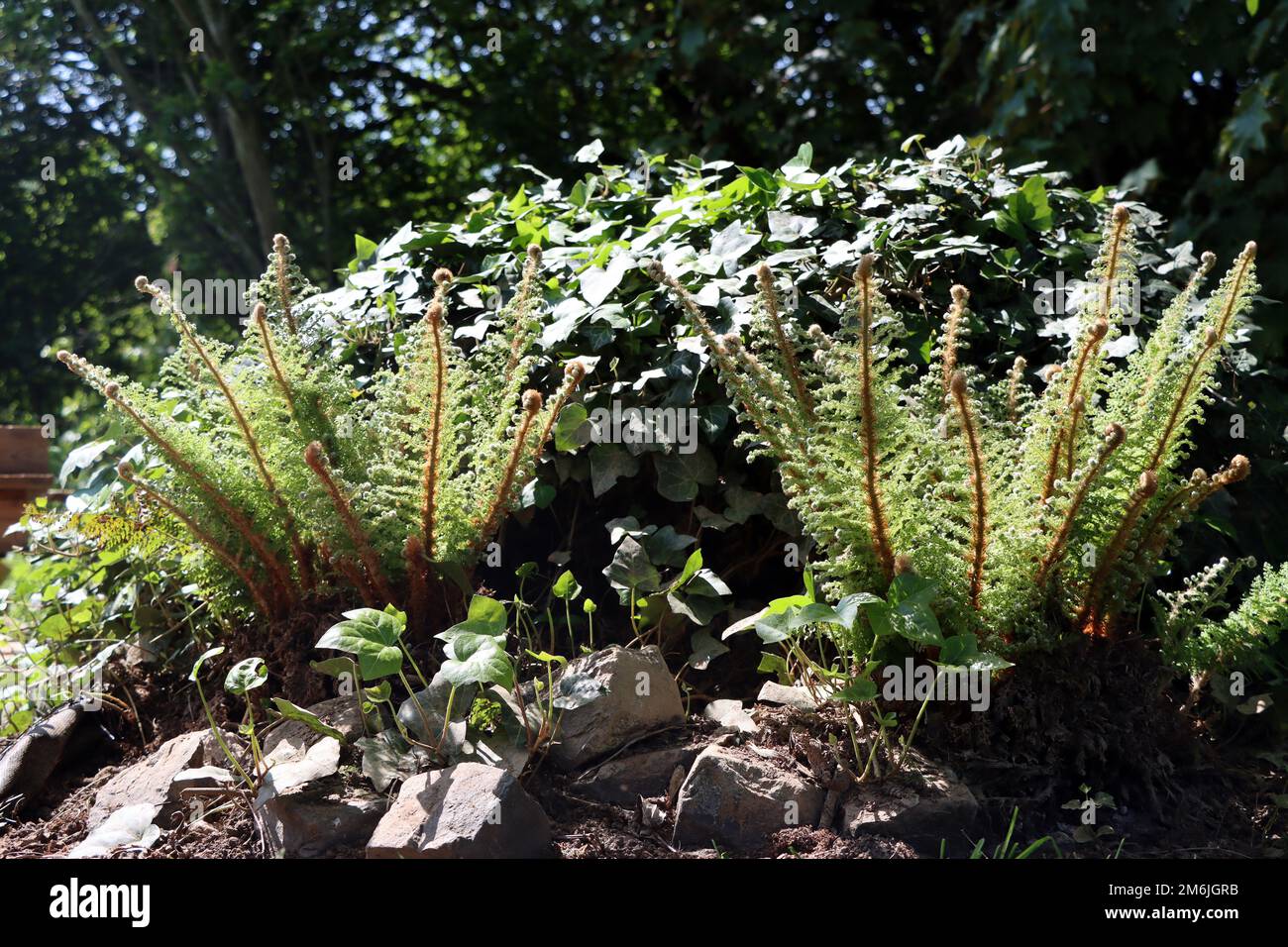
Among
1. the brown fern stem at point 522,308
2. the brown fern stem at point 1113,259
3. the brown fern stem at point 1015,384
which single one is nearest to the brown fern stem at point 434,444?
the brown fern stem at point 522,308

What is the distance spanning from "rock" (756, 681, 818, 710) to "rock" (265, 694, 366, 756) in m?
0.86

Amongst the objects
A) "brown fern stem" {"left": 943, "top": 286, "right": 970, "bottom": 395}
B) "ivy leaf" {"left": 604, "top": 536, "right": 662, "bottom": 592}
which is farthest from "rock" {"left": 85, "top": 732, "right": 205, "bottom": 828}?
"brown fern stem" {"left": 943, "top": 286, "right": 970, "bottom": 395}

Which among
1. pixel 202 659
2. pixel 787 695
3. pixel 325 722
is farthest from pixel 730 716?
pixel 202 659

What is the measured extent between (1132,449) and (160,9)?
7279 mm

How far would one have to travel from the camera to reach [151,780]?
2387 millimetres

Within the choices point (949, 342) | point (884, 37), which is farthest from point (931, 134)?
point (949, 342)

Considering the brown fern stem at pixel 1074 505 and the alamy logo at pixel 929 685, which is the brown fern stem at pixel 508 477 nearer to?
the alamy logo at pixel 929 685

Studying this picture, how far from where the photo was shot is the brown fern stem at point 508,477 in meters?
2.32

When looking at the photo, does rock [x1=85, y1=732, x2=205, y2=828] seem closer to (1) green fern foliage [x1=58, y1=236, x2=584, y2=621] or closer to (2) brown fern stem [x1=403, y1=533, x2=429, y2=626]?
(1) green fern foliage [x1=58, y1=236, x2=584, y2=621]

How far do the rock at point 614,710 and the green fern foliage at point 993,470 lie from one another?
0.45m

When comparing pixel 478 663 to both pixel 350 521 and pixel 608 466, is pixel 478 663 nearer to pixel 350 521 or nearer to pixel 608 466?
pixel 350 521
